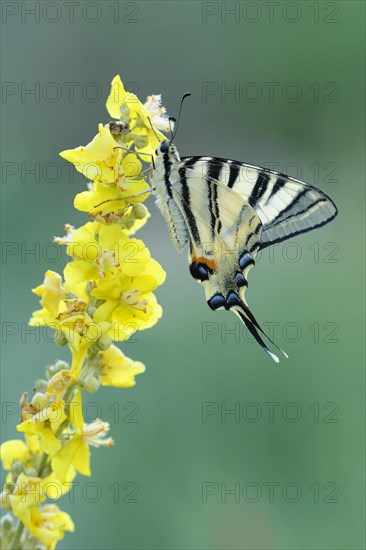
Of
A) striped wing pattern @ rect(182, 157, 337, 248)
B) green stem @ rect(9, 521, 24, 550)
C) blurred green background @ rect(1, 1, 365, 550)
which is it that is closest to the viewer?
green stem @ rect(9, 521, 24, 550)

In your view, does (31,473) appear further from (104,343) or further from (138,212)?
(138,212)

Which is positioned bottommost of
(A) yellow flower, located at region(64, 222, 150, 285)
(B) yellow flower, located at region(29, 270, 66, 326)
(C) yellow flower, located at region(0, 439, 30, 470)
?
(C) yellow flower, located at region(0, 439, 30, 470)

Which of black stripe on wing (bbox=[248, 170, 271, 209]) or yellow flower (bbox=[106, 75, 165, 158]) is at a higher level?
yellow flower (bbox=[106, 75, 165, 158])

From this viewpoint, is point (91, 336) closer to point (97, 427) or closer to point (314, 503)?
point (97, 427)

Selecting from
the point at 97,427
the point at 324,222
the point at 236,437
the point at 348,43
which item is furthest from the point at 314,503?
the point at 348,43

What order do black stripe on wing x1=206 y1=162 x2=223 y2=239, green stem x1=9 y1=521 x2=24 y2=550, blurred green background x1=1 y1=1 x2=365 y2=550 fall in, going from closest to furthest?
green stem x1=9 y1=521 x2=24 y2=550 → black stripe on wing x1=206 y1=162 x2=223 y2=239 → blurred green background x1=1 y1=1 x2=365 y2=550

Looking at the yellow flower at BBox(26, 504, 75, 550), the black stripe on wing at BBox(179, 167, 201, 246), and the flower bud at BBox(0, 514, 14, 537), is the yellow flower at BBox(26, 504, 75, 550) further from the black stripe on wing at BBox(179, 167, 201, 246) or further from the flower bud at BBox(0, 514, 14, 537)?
the black stripe on wing at BBox(179, 167, 201, 246)

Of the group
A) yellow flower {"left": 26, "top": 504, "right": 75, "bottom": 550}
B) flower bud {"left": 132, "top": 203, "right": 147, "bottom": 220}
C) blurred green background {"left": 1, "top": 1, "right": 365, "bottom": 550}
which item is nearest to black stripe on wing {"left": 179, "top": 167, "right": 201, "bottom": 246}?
flower bud {"left": 132, "top": 203, "right": 147, "bottom": 220}
